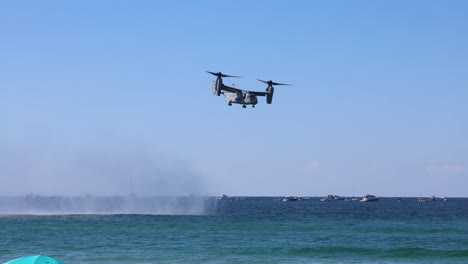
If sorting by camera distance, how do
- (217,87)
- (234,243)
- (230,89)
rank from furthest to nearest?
(234,243) < (230,89) < (217,87)

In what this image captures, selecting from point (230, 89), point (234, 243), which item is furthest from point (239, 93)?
point (234, 243)

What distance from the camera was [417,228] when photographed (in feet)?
334

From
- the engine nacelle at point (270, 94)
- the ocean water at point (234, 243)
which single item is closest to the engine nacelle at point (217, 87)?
the engine nacelle at point (270, 94)

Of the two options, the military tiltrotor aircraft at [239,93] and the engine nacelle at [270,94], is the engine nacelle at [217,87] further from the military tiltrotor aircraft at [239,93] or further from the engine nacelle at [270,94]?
the engine nacelle at [270,94]

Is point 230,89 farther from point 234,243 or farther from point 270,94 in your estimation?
point 234,243

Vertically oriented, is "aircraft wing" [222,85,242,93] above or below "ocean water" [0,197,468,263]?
above

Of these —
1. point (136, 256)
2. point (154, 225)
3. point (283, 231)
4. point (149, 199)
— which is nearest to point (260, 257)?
point (136, 256)

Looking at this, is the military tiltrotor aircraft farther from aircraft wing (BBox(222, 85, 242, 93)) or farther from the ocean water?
the ocean water

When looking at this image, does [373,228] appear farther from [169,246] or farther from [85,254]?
[85,254]

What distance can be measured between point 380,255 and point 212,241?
761 inches

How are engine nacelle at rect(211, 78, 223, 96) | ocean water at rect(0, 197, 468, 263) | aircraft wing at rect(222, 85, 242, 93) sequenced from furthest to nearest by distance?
ocean water at rect(0, 197, 468, 263), aircraft wing at rect(222, 85, 242, 93), engine nacelle at rect(211, 78, 223, 96)

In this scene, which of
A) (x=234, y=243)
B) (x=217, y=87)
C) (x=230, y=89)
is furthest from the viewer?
(x=234, y=243)

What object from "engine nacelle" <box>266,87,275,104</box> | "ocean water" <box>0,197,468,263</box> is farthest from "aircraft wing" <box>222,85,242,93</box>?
"ocean water" <box>0,197,468,263</box>

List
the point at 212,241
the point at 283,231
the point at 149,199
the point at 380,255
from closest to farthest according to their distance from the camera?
the point at 380,255 → the point at 212,241 → the point at 283,231 → the point at 149,199
